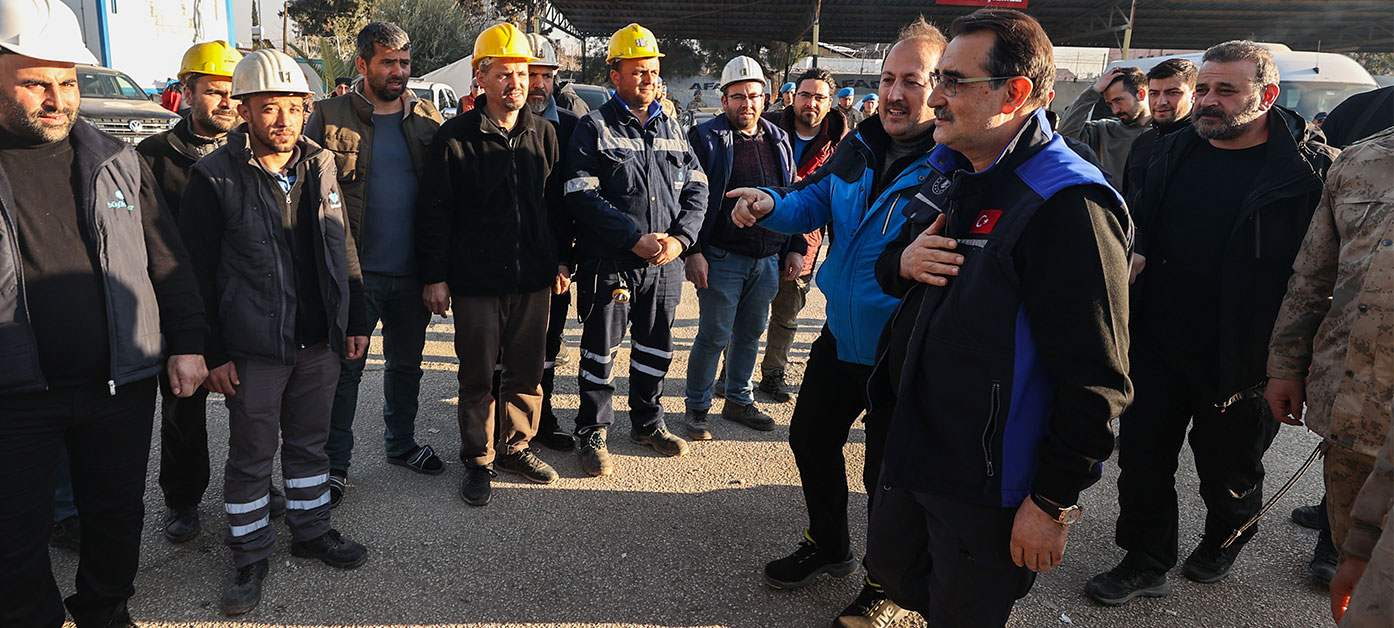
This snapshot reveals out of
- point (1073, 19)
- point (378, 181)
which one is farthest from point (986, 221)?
point (1073, 19)

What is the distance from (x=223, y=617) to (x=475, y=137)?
213 centimetres

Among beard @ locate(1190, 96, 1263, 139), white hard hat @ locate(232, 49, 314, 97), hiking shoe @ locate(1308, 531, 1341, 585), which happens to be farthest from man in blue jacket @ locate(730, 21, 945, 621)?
hiking shoe @ locate(1308, 531, 1341, 585)

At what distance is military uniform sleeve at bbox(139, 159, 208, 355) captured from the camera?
262 cm

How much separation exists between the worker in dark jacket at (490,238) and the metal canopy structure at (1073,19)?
20.4 meters

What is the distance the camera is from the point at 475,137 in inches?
146

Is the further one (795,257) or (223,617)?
(795,257)

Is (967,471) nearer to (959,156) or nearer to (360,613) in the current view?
(959,156)

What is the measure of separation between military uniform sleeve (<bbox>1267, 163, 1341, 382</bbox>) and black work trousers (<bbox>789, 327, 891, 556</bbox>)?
1.40 meters

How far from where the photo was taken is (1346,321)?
2.49 meters

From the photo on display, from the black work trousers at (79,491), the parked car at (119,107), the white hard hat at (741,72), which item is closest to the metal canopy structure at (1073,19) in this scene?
the parked car at (119,107)

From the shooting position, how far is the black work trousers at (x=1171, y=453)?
10.1 feet

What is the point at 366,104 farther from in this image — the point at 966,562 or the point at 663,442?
the point at 966,562

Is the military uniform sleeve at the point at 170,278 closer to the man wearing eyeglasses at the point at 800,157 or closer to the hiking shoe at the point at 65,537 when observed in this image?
the hiking shoe at the point at 65,537

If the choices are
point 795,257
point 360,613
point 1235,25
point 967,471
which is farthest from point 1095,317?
point 1235,25
